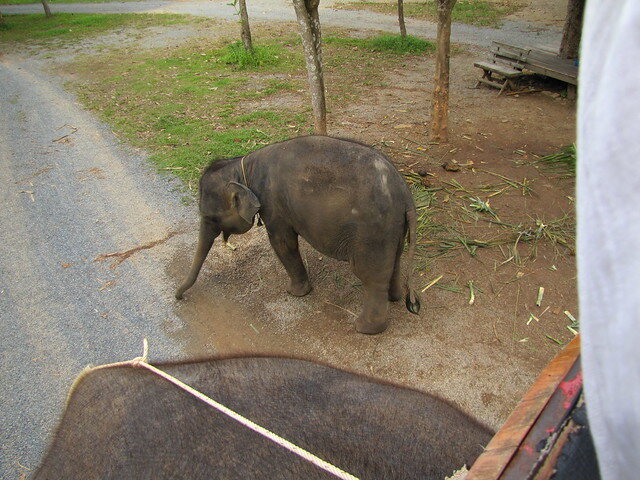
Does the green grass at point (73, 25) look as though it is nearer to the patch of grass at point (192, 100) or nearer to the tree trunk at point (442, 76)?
the patch of grass at point (192, 100)

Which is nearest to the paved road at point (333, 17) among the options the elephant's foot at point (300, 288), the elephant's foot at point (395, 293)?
the elephant's foot at point (395, 293)

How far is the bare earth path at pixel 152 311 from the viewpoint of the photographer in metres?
3.49

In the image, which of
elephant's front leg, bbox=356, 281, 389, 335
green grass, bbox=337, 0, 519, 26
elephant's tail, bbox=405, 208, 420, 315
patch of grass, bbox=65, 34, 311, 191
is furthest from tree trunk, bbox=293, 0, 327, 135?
green grass, bbox=337, 0, 519, 26

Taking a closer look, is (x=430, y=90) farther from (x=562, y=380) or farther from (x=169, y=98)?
(x=562, y=380)

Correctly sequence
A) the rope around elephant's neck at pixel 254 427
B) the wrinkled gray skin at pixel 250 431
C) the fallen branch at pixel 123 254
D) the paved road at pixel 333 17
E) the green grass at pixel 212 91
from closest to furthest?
the rope around elephant's neck at pixel 254 427 < the wrinkled gray skin at pixel 250 431 < the fallen branch at pixel 123 254 < the green grass at pixel 212 91 < the paved road at pixel 333 17

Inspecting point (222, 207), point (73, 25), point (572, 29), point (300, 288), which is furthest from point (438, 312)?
point (73, 25)

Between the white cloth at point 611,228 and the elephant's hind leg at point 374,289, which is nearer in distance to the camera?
the white cloth at point 611,228

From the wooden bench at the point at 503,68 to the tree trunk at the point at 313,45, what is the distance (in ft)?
14.2

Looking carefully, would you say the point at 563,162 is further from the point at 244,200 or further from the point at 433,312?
the point at 244,200

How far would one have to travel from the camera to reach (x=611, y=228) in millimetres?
632

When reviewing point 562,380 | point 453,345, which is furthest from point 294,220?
point 562,380

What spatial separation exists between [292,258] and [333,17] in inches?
553

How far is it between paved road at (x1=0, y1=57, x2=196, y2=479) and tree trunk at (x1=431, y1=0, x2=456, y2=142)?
375cm

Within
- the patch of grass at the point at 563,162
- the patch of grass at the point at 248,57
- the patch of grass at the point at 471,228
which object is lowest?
the patch of grass at the point at 471,228
